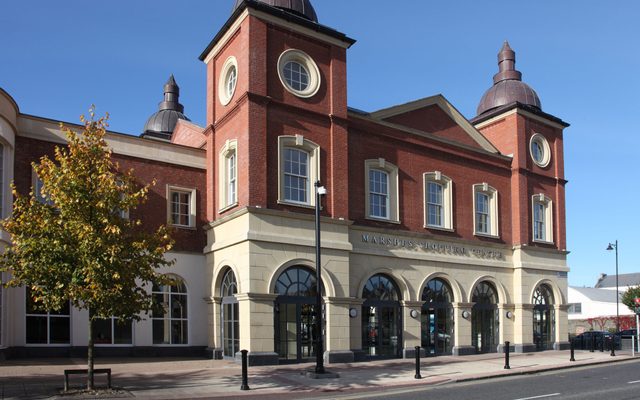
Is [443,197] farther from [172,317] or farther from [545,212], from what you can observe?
[172,317]

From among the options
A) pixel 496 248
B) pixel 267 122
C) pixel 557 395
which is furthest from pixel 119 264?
pixel 496 248

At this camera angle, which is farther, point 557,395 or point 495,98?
point 495,98

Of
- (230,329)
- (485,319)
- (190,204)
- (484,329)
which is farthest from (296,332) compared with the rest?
(485,319)

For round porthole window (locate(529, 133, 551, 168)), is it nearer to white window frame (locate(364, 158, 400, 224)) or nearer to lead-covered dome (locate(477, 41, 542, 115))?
lead-covered dome (locate(477, 41, 542, 115))

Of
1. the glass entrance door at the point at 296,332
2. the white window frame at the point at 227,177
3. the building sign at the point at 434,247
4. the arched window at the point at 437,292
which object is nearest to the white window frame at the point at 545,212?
the building sign at the point at 434,247

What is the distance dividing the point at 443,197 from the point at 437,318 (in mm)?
5249

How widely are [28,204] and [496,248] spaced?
69.9 ft

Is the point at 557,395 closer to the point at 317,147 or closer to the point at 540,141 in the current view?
the point at 317,147

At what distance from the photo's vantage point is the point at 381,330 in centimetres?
2547

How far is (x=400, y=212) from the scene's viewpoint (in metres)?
26.7

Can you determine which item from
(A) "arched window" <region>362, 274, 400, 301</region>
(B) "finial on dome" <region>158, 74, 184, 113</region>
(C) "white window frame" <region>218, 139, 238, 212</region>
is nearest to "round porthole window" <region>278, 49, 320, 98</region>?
(C) "white window frame" <region>218, 139, 238, 212</region>

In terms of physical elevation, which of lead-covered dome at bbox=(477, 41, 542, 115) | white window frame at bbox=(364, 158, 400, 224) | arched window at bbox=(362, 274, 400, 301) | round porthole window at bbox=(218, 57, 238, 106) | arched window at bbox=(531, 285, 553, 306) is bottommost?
arched window at bbox=(531, 285, 553, 306)

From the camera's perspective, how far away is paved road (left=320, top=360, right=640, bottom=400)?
15.2 m

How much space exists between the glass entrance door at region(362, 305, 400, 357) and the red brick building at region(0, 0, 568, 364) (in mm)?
60
